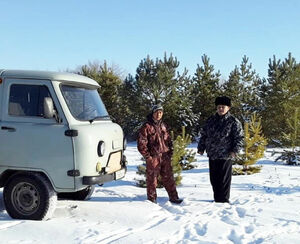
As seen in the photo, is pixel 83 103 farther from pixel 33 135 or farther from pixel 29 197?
pixel 29 197

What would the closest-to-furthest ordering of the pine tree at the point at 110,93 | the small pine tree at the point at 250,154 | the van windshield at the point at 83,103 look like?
the van windshield at the point at 83,103, the small pine tree at the point at 250,154, the pine tree at the point at 110,93

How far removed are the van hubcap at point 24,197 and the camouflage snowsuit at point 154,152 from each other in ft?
6.24

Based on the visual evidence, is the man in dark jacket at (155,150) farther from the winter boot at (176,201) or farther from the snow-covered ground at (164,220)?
the snow-covered ground at (164,220)

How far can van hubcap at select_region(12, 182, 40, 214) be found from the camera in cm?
501

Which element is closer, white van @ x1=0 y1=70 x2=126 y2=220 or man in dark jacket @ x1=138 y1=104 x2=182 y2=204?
white van @ x1=0 y1=70 x2=126 y2=220

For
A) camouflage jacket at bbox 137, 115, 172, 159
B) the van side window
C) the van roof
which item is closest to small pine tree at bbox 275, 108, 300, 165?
camouflage jacket at bbox 137, 115, 172, 159

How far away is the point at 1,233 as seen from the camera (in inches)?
169

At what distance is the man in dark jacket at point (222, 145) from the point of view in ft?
20.5

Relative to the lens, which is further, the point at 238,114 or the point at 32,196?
the point at 238,114

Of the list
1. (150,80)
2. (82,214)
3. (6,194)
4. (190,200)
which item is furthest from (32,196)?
(150,80)

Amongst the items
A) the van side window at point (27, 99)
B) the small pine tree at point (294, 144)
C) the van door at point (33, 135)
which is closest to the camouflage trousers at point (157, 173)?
the van door at point (33, 135)

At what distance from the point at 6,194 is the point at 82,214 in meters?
1.12

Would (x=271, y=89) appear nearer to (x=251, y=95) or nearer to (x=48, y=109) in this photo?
(x=251, y=95)

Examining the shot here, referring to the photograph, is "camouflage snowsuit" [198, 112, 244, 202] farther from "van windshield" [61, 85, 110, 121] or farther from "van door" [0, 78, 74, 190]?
"van door" [0, 78, 74, 190]
